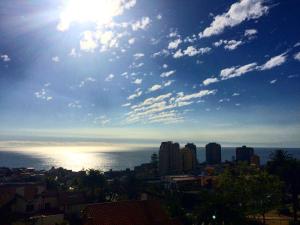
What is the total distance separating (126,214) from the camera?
35.8m

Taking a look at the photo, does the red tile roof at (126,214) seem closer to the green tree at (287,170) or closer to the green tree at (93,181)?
the green tree at (287,170)

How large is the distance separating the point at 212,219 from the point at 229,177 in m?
19.8

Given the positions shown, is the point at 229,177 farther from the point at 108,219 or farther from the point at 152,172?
the point at 152,172

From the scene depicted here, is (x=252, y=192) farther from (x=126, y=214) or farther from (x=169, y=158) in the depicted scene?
(x=169, y=158)

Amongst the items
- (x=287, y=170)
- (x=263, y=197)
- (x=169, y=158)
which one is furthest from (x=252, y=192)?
(x=169, y=158)

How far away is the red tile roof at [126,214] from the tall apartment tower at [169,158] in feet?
447

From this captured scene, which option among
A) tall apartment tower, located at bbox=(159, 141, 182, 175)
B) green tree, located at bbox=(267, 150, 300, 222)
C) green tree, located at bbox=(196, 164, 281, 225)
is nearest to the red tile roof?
green tree, located at bbox=(196, 164, 281, 225)

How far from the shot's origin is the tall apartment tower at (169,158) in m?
174

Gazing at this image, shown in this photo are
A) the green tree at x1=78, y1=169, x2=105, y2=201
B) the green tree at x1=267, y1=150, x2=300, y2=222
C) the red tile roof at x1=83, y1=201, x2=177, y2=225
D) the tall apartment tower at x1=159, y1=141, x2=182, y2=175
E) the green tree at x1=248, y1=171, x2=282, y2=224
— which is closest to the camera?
the red tile roof at x1=83, y1=201, x2=177, y2=225

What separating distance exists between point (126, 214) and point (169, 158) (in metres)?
141

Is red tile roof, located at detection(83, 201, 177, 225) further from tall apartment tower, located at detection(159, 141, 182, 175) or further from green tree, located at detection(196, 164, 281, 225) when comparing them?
tall apartment tower, located at detection(159, 141, 182, 175)

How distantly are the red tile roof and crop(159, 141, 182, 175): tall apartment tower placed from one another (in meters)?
136

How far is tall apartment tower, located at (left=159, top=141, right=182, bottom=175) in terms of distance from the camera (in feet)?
569

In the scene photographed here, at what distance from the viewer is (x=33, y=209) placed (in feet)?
212
